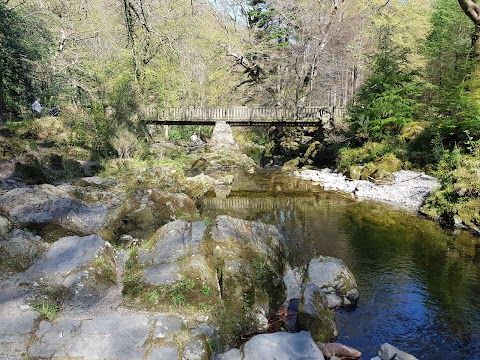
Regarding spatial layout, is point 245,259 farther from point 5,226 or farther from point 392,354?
point 5,226

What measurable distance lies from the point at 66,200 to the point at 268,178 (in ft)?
38.0

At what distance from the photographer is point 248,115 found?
2219cm

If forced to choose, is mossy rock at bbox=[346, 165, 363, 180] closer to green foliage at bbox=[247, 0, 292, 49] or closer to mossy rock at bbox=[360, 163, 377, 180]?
mossy rock at bbox=[360, 163, 377, 180]

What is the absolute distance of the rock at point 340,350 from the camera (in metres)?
4.89

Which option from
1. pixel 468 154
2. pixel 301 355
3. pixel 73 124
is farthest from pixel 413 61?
pixel 301 355

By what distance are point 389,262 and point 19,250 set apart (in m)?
7.54

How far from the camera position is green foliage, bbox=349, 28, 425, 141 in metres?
17.0

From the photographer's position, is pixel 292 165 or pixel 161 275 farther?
pixel 292 165

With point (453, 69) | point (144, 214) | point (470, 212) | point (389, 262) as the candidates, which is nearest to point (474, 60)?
point (453, 69)

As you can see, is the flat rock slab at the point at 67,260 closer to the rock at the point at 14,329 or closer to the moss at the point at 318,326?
the rock at the point at 14,329

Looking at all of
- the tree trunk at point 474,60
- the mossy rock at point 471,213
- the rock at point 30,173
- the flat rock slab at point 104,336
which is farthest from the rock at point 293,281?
the tree trunk at point 474,60

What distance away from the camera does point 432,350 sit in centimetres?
521

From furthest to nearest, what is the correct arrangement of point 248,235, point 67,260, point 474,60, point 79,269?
point 474,60, point 248,235, point 67,260, point 79,269

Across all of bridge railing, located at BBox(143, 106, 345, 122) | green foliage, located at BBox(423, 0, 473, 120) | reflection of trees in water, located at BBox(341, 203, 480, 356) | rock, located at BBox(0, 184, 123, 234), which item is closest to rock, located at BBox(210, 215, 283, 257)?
reflection of trees in water, located at BBox(341, 203, 480, 356)
